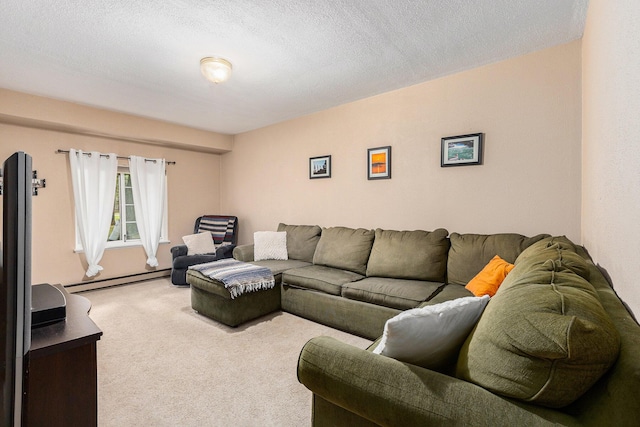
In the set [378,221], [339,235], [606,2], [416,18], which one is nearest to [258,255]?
[339,235]

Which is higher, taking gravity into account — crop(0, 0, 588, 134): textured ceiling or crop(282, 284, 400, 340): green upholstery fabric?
crop(0, 0, 588, 134): textured ceiling

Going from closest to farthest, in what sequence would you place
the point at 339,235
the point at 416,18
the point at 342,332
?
the point at 416,18
the point at 342,332
the point at 339,235

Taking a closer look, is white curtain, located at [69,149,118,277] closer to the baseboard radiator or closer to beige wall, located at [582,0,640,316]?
the baseboard radiator

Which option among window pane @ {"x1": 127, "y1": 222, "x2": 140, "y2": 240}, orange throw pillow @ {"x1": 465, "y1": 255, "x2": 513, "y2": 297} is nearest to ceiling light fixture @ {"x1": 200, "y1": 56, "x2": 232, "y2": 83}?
orange throw pillow @ {"x1": 465, "y1": 255, "x2": 513, "y2": 297}

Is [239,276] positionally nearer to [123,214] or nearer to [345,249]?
[345,249]

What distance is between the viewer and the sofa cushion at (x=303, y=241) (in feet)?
13.0

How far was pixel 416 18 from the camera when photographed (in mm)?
2135

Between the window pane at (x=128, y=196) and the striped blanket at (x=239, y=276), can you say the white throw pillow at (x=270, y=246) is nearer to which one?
the striped blanket at (x=239, y=276)

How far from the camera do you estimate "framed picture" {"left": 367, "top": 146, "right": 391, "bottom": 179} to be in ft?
11.7

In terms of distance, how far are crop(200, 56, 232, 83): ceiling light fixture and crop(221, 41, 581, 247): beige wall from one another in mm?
1736

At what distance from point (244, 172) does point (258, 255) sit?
192 cm

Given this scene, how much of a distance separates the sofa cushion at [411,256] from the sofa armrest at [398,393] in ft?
6.12

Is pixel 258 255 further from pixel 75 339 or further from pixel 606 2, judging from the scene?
pixel 606 2

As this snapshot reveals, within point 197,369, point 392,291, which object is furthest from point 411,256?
point 197,369
